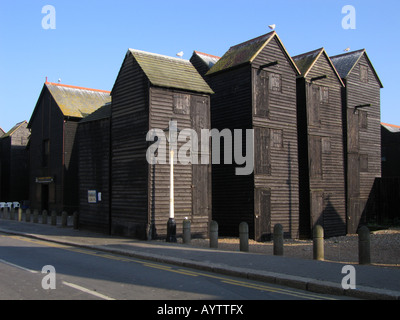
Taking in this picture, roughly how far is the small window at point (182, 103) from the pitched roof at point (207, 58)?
7.11 meters

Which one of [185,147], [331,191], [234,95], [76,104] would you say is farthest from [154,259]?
[76,104]

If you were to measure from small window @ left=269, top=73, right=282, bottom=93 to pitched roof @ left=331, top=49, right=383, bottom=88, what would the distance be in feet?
25.2

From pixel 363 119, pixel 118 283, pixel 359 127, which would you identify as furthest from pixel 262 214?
pixel 118 283

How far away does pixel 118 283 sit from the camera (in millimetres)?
8734

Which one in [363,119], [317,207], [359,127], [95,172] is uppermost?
[363,119]

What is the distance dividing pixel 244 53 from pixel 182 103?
20.2 ft

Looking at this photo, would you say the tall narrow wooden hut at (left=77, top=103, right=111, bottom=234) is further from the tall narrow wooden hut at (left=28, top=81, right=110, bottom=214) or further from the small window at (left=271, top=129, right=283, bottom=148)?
the tall narrow wooden hut at (left=28, top=81, right=110, bottom=214)

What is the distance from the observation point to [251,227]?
2084 centimetres

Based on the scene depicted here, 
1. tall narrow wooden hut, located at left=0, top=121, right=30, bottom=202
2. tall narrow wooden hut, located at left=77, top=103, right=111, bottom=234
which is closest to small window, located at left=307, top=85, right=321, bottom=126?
tall narrow wooden hut, located at left=77, top=103, right=111, bottom=234

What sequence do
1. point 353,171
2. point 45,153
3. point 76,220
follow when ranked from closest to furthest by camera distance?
point 76,220, point 353,171, point 45,153

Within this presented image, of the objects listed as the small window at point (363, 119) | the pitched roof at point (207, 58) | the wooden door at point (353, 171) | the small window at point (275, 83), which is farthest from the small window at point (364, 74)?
the pitched roof at point (207, 58)

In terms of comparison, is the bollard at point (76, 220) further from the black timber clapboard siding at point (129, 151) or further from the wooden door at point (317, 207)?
the wooden door at point (317, 207)

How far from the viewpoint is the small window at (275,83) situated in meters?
22.4

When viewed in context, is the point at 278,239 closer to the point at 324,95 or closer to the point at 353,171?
the point at 324,95
